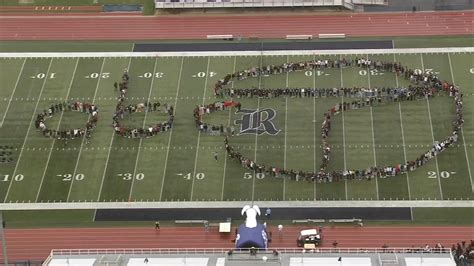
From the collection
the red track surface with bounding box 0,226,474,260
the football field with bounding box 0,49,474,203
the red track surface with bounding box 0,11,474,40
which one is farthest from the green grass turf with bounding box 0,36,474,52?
the red track surface with bounding box 0,226,474,260

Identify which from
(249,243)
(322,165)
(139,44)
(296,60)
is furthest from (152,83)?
(249,243)

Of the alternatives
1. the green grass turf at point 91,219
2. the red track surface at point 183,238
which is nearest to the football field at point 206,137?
the green grass turf at point 91,219

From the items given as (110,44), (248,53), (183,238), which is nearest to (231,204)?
(183,238)

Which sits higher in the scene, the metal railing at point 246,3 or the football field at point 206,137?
the metal railing at point 246,3

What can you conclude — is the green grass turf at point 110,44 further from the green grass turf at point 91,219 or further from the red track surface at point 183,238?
the red track surface at point 183,238

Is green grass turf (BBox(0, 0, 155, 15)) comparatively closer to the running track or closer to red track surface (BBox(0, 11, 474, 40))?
the running track

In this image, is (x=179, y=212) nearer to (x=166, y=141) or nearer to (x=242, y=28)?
(x=166, y=141)
